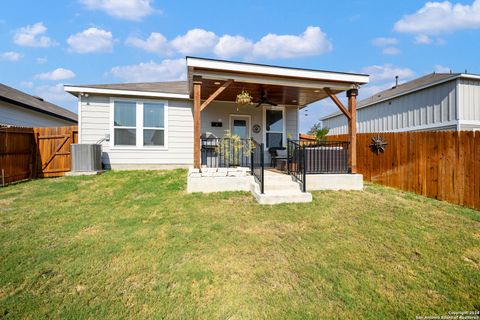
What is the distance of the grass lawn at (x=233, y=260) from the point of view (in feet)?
7.07

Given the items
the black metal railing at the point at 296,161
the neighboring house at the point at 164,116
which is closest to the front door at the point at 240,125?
the neighboring house at the point at 164,116

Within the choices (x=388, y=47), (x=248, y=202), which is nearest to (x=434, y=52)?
(x=388, y=47)

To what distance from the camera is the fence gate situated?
27.7 feet

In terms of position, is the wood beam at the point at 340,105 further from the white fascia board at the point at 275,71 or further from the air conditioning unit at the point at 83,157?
the air conditioning unit at the point at 83,157

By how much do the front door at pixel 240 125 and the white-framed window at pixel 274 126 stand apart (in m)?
0.77

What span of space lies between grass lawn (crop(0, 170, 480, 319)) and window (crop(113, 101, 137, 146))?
388 centimetres

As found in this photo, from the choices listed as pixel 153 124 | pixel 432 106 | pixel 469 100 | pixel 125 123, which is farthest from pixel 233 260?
pixel 432 106

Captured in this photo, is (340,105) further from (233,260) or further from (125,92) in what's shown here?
(125,92)

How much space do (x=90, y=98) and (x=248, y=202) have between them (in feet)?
23.1

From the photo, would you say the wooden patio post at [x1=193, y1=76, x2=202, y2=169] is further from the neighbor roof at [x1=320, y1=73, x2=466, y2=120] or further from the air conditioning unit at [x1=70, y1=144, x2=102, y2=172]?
the neighbor roof at [x1=320, y1=73, x2=466, y2=120]

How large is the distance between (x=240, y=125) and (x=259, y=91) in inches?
77.9

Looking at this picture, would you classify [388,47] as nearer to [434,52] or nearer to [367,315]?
[434,52]

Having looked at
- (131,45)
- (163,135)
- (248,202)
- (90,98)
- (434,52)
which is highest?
(131,45)

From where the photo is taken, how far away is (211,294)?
2301 mm
